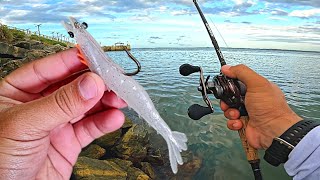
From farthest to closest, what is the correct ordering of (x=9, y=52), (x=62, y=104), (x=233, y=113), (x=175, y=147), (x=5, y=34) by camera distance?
(x=5, y=34) → (x=9, y=52) → (x=233, y=113) → (x=175, y=147) → (x=62, y=104)

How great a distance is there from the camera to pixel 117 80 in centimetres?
196

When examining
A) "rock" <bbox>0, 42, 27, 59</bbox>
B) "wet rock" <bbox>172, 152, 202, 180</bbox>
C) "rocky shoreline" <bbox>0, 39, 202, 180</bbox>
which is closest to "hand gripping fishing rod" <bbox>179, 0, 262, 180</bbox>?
"rocky shoreline" <bbox>0, 39, 202, 180</bbox>

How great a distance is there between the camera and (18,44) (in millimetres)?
20594

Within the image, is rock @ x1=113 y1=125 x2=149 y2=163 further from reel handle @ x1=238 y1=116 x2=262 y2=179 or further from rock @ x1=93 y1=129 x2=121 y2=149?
reel handle @ x1=238 y1=116 x2=262 y2=179

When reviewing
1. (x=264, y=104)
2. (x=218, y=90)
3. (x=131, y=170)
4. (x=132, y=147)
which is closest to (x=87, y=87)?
(x=218, y=90)

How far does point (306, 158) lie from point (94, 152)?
6273 mm

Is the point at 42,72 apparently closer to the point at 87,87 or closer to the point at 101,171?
the point at 87,87

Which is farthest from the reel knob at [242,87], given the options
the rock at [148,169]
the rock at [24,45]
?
the rock at [24,45]

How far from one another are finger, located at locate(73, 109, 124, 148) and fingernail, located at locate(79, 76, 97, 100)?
0.63 metres

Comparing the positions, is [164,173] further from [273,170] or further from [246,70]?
[246,70]

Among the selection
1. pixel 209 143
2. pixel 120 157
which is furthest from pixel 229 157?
pixel 120 157

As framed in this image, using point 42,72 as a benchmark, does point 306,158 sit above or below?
below

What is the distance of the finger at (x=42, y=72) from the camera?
7.17 ft

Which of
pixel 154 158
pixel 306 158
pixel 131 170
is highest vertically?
pixel 306 158
